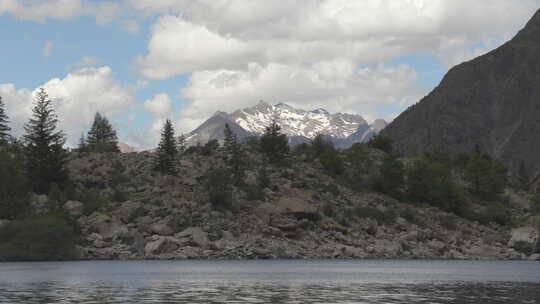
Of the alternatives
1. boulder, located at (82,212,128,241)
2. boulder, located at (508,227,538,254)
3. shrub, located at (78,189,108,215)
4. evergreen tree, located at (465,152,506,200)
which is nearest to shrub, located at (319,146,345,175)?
evergreen tree, located at (465,152,506,200)

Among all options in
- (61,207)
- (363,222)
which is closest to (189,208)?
(61,207)

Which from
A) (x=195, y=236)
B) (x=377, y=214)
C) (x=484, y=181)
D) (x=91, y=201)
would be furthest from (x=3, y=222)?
(x=484, y=181)

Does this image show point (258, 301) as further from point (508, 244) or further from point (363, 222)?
point (508, 244)

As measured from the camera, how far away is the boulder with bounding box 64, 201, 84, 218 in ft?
428

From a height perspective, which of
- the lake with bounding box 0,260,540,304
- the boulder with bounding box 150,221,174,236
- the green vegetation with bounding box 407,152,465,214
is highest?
the green vegetation with bounding box 407,152,465,214

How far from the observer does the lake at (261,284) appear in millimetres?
56812

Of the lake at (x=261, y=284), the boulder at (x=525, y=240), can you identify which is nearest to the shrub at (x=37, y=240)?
the lake at (x=261, y=284)

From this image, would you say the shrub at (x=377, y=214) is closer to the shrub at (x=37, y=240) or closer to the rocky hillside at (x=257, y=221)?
the rocky hillside at (x=257, y=221)

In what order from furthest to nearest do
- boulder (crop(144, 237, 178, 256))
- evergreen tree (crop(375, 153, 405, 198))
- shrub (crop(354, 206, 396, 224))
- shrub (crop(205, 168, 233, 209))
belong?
evergreen tree (crop(375, 153, 405, 198)), shrub (crop(354, 206, 396, 224)), shrub (crop(205, 168, 233, 209)), boulder (crop(144, 237, 178, 256))

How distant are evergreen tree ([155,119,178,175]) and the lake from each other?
2101 inches

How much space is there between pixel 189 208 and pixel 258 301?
8490 cm

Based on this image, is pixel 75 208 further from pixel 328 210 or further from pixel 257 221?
pixel 328 210

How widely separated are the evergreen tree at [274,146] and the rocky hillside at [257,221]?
22.0 ft

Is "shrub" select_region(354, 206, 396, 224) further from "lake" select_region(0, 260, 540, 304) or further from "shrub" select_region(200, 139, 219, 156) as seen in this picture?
"shrub" select_region(200, 139, 219, 156)
